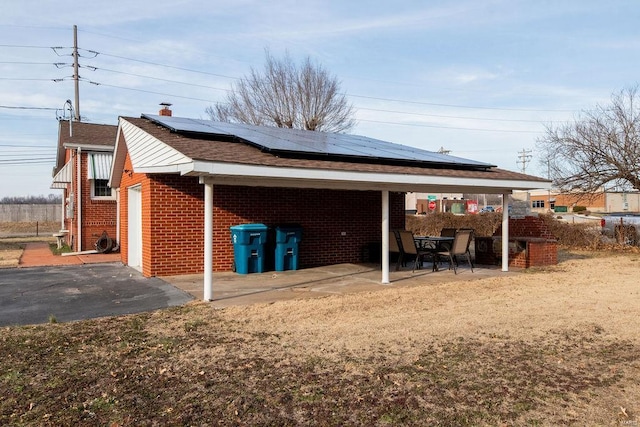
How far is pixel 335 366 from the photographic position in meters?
4.89

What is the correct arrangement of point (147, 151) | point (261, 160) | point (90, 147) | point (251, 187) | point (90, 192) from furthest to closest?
point (90, 192) < point (90, 147) < point (251, 187) < point (147, 151) < point (261, 160)

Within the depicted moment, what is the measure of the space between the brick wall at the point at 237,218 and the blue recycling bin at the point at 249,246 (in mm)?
638

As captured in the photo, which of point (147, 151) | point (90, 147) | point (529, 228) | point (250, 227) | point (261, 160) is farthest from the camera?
point (90, 147)

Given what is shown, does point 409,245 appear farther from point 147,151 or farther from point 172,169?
point 147,151

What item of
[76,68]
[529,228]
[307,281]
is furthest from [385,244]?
→ [76,68]

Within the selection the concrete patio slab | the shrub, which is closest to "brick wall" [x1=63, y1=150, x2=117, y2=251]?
the concrete patio slab

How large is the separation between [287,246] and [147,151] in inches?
145

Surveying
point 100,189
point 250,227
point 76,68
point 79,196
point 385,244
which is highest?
point 76,68

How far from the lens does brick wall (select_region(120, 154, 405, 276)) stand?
1094 centimetres

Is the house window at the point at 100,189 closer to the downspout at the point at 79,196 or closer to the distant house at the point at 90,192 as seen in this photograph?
the distant house at the point at 90,192

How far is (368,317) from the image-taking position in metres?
6.98

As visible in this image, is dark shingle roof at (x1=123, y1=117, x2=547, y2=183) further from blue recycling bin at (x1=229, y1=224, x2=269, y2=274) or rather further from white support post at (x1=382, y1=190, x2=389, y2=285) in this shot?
blue recycling bin at (x1=229, y1=224, x2=269, y2=274)

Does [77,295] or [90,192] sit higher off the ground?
[90,192]

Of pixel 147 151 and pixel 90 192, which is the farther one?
pixel 90 192
